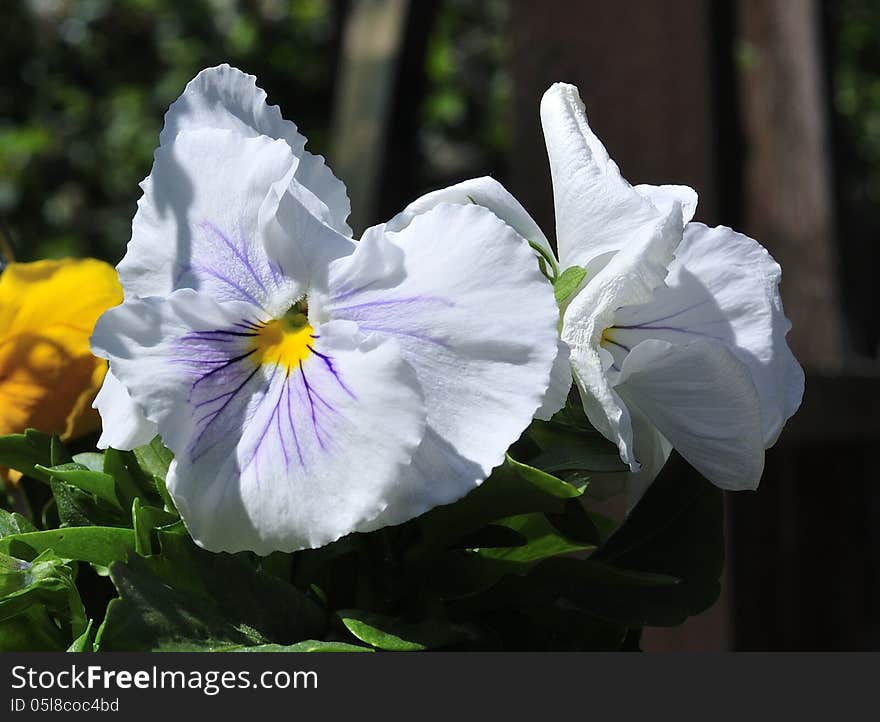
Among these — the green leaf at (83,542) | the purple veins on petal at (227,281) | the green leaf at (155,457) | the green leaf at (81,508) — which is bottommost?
the green leaf at (81,508)

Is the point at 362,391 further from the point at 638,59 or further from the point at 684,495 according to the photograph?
the point at 638,59

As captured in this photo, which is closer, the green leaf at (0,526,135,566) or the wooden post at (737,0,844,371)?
the green leaf at (0,526,135,566)

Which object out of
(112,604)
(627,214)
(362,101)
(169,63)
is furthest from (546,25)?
(169,63)

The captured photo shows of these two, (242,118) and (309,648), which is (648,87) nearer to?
(242,118)

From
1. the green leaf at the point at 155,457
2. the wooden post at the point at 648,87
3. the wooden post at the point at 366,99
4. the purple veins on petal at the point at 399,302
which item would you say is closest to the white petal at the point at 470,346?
the purple veins on petal at the point at 399,302

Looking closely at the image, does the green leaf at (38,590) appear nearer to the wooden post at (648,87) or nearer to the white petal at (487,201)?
the white petal at (487,201)

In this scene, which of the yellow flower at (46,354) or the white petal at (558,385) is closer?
the white petal at (558,385)

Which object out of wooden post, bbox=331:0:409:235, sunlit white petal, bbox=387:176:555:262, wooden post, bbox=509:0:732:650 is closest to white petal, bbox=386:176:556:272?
sunlit white petal, bbox=387:176:555:262

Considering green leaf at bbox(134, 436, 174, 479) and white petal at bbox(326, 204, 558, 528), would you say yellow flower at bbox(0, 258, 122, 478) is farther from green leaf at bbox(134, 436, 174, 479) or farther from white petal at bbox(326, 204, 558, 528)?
white petal at bbox(326, 204, 558, 528)

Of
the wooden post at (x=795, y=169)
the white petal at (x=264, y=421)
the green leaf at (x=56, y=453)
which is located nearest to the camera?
the white petal at (x=264, y=421)
